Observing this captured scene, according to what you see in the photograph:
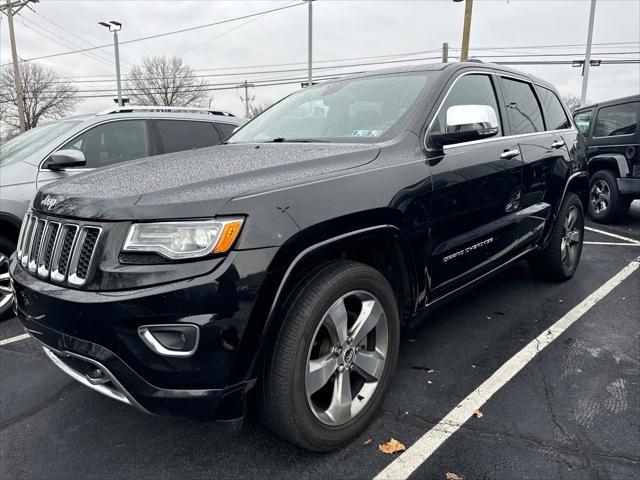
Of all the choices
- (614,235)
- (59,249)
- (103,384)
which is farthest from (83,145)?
(614,235)

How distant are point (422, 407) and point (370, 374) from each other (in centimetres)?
48

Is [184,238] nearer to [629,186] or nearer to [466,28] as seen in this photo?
[629,186]

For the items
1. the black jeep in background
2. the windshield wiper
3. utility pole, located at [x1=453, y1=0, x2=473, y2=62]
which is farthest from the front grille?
utility pole, located at [x1=453, y1=0, x2=473, y2=62]

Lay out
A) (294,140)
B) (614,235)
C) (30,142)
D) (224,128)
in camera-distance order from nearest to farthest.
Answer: (294,140) < (30,142) < (224,128) < (614,235)

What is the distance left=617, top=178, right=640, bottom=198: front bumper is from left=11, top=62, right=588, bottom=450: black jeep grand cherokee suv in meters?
5.48

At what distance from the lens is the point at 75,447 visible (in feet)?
7.68

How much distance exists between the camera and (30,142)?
4633 mm

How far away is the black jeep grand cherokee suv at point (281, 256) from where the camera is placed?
68.4 inches

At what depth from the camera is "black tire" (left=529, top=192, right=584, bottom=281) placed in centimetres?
422

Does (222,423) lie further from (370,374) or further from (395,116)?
(395,116)

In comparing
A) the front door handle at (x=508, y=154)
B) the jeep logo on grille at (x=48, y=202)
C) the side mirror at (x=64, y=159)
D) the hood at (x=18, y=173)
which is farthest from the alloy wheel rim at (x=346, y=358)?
the hood at (x=18, y=173)

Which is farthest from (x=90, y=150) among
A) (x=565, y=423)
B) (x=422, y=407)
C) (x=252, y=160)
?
(x=565, y=423)

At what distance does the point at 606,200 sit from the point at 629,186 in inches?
19.9

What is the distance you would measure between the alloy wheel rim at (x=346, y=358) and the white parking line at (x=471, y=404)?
0.31 meters
